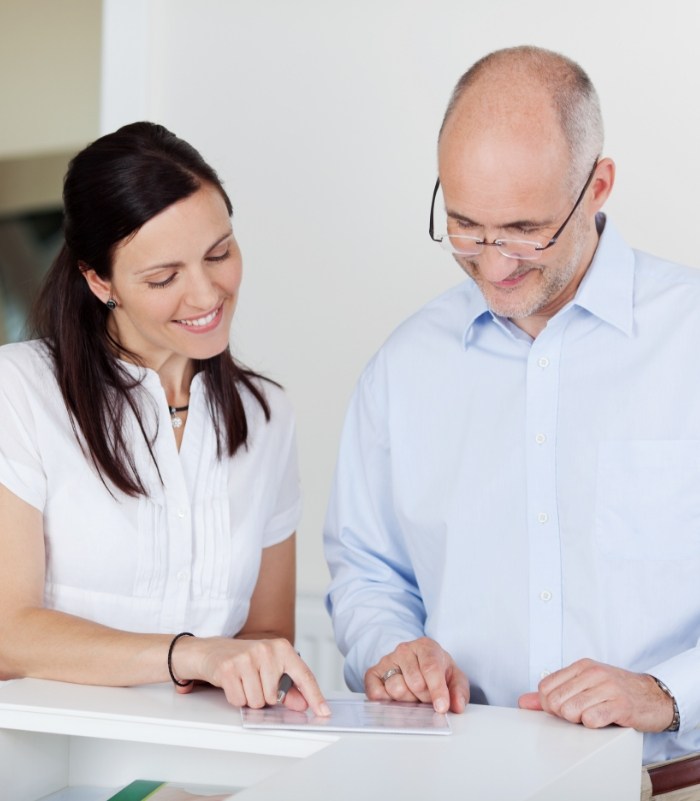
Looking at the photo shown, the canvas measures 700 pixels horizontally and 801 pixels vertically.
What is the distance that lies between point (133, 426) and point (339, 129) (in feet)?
4.49

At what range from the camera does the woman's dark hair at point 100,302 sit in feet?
6.71

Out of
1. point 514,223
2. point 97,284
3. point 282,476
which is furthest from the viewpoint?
point 282,476

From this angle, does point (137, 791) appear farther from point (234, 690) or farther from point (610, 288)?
point (610, 288)

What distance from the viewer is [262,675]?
1.57m

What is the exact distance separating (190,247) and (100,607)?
0.61 meters

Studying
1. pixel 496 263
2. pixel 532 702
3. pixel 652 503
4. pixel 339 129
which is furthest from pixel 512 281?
pixel 339 129

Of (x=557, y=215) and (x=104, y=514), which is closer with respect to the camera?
(x=557, y=215)

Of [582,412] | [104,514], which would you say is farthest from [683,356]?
[104,514]

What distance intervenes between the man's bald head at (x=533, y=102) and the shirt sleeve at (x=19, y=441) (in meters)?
0.81

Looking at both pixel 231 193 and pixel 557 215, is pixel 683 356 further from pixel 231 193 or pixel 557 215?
pixel 231 193

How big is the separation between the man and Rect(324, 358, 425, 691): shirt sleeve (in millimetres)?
11

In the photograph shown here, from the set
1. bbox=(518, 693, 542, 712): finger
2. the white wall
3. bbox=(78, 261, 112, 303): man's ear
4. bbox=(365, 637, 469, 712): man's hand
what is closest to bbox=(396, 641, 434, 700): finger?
bbox=(365, 637, 469, 712): man's hand

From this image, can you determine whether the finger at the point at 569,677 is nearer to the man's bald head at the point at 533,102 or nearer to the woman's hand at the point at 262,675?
the woman's hand at the point at 262,675

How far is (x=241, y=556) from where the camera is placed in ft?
7.04
